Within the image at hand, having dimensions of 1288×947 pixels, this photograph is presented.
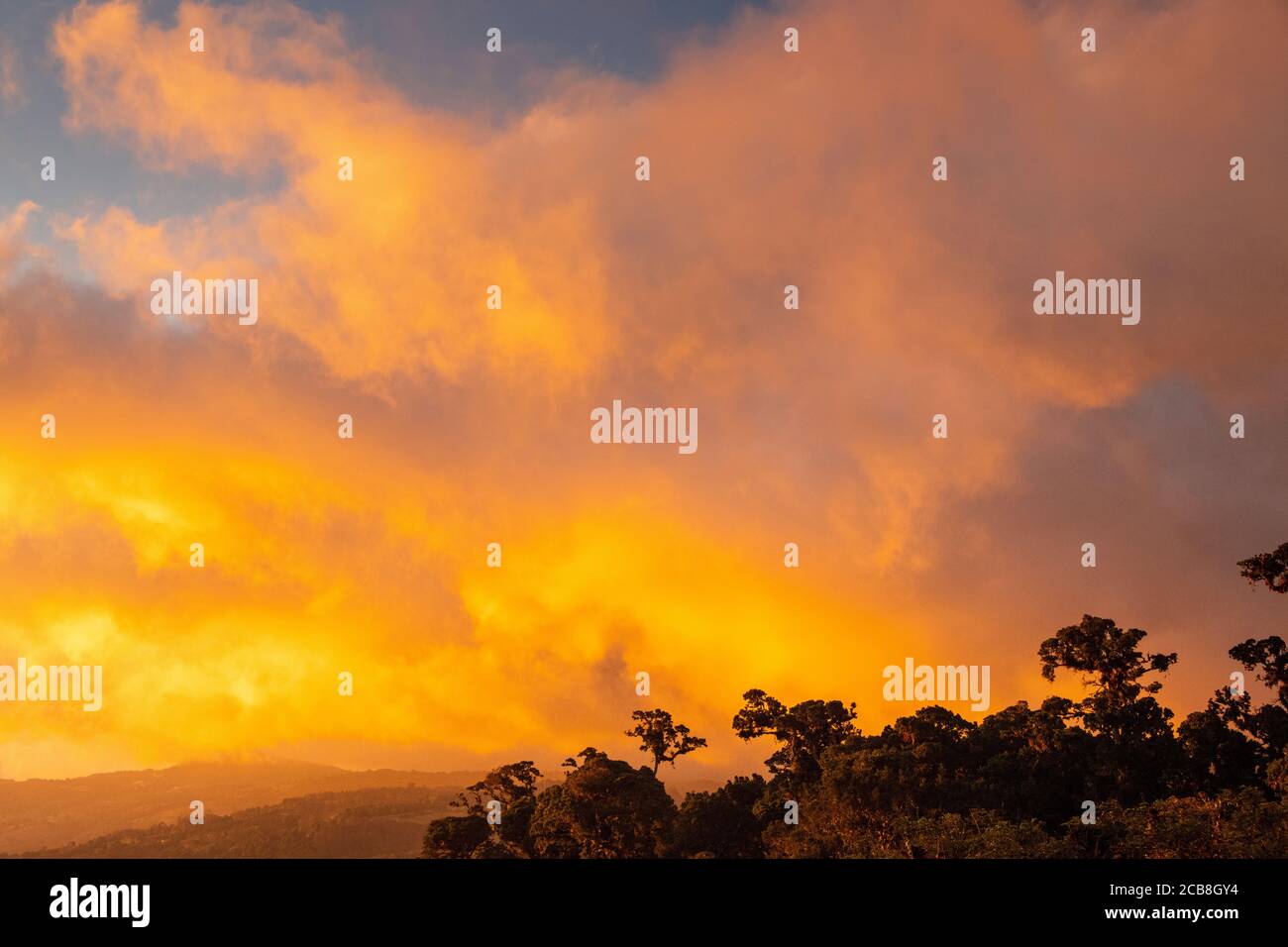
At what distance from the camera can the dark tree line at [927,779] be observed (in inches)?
2299

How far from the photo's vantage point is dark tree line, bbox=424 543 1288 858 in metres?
58.4

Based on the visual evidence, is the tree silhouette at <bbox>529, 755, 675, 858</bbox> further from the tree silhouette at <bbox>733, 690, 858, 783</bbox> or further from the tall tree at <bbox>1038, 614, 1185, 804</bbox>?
the tall tree at <bbox>1038, 614, 1185, 804</bbox>

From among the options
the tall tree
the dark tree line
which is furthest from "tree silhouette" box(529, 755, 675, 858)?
the tall tree

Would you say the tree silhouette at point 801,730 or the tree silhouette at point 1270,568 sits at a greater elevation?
the tree silhouette at point 1270,568

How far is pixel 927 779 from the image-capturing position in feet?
200

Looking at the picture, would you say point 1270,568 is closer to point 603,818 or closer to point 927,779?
point 927,779

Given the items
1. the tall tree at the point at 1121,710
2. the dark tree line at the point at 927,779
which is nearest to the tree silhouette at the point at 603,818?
the dark tree line at the point at 927,779

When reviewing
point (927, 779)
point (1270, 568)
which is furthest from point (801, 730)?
point (1270, 568)

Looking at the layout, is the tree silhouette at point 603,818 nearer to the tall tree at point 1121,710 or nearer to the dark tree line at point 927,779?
the dark tree line at point 927,779

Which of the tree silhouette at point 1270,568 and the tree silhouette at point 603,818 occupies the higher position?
the tree silhouette at point 1270,568
